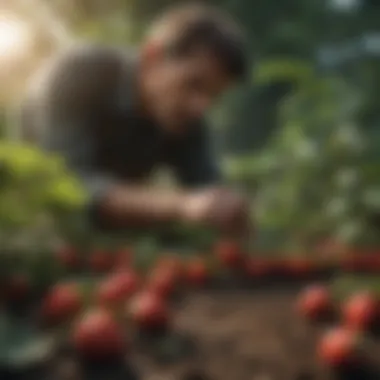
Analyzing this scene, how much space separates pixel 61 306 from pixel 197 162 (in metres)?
0.19

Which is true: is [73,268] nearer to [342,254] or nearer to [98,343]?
[98,343]

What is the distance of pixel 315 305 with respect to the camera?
79cm

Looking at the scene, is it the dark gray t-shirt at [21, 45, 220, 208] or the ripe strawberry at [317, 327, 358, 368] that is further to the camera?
the dark gray t-shirt at [21, 45, 220, 208]

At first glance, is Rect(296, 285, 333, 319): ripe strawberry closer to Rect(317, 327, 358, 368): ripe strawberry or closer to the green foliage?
Rect(317, 327, 358, 368): ripe strawberry

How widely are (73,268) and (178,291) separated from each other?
0.10m

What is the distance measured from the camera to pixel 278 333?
0.77 m

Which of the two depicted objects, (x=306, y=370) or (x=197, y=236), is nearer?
(x=306, y=370)

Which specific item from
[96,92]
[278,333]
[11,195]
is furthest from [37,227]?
[278,333]

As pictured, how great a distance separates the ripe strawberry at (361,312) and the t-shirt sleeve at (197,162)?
0.58ft

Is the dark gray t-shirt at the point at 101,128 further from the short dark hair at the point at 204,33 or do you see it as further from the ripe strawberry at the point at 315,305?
the ripe strawberry at the point at 315,305

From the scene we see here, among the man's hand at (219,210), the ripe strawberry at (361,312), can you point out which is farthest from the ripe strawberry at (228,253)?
the ripe strawberry at (361,312)

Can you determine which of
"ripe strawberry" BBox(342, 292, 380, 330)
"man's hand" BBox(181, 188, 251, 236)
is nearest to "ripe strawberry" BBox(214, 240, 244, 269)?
"man's hand" BBox(181, 188, 251, 236)

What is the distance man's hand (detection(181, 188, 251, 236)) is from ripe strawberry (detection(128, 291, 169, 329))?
99 mm

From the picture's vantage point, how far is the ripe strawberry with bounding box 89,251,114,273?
847 mm
